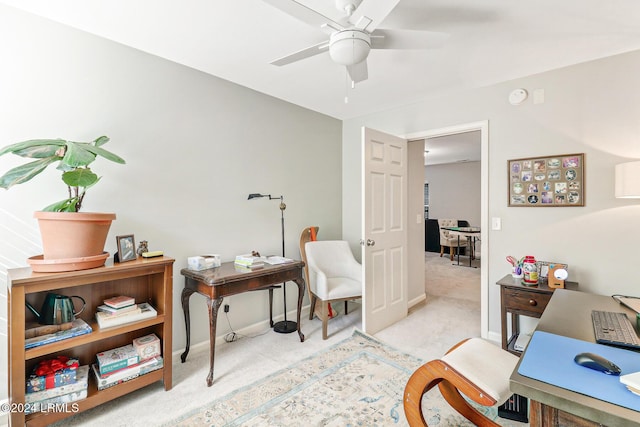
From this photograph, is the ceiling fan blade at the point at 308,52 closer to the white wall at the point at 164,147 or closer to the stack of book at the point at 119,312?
the white wall at the point at 164,147

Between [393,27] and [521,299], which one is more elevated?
[393,27]

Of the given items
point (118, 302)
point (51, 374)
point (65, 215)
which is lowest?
point (51, 374)

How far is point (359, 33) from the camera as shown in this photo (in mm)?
1600

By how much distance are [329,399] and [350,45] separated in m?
2.17

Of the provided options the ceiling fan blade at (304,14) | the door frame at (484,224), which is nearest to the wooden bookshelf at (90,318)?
the ceiling fan blade at (304,14)

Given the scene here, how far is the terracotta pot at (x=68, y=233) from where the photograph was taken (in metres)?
1.60

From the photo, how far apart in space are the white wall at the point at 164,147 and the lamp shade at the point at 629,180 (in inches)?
104

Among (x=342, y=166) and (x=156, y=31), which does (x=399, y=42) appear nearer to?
(x=156, y=31)

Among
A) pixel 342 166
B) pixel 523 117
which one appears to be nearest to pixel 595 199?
pixel 523 117

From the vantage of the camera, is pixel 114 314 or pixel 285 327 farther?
pixel 285 327

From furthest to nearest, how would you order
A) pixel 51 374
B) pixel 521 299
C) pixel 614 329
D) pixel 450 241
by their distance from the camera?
pixel 450 241 < pixel 521 299 < pixel 51 374 < pixel 614 329

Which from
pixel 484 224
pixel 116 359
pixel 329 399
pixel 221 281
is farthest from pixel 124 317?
pixel 484 224

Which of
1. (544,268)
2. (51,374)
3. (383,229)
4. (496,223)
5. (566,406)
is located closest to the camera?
(566,406)

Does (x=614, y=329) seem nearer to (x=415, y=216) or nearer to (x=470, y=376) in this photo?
(x=470, y=376)
